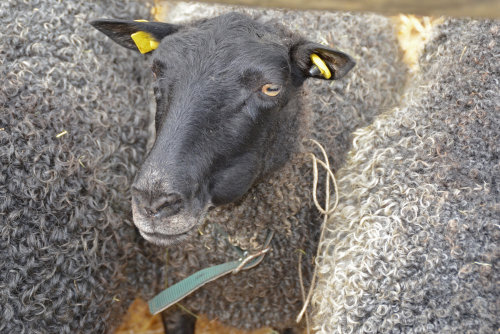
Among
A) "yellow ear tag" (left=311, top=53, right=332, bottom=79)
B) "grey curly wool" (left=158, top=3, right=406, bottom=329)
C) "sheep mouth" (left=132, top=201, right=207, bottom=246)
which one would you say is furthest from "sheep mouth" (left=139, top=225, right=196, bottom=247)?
"yellow ear tag" (left=311, top=53, right=332, bottom=79)

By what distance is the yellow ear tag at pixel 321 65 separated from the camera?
2.92 m

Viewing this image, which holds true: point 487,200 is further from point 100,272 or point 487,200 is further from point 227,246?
point 100,272

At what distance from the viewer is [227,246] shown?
11.2ft

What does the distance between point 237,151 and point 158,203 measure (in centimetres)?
55

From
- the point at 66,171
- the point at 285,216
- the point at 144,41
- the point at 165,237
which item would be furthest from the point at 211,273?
the point at 144,41

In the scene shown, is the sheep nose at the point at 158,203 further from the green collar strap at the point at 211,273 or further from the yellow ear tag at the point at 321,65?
the yellow ear tag at the point at 321,65

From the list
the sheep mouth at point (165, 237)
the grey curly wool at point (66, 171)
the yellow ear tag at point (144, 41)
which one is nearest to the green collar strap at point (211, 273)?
the grey curly wool at point (66, 171)

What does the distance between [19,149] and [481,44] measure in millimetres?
2744

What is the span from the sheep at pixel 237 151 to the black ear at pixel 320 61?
1 centimetres

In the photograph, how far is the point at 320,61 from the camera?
9.64ft

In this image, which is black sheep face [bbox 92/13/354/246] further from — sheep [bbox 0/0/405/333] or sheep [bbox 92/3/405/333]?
sheep [bbox 0/0/405/333]


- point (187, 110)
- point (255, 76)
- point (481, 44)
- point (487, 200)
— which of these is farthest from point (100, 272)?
point (481, 44)

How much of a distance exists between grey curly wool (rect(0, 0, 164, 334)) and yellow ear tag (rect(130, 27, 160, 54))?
515 mm

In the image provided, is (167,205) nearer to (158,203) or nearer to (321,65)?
(158,203)
